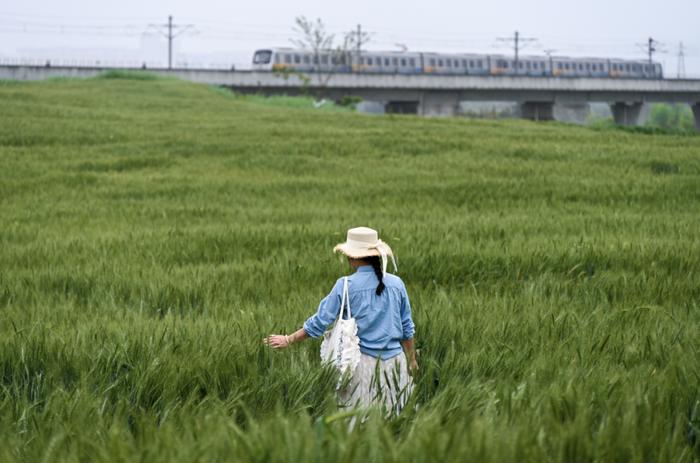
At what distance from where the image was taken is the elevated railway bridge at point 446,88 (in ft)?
216

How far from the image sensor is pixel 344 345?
2947 mm

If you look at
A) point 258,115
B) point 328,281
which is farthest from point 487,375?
point 258,115

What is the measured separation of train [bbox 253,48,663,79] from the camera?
71.9 metres

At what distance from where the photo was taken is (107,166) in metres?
13.8

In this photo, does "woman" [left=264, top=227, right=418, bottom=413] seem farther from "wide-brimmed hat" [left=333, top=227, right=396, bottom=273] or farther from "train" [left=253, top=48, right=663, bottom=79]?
"train" [left=253, top=48, right=663, bottom=79]

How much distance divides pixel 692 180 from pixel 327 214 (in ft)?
18.5

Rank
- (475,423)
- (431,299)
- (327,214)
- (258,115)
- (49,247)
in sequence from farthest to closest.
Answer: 1. (258,115)
2. (327,214)
3. (49,247)
4. (431,299)
5. (475,423)

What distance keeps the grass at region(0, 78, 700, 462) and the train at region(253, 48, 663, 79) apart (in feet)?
181

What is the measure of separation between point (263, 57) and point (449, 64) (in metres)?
18.0

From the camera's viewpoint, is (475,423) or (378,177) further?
(378,177)

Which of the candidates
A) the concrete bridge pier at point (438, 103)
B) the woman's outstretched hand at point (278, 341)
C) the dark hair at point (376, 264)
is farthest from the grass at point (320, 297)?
the concrete bridge pier at point (438, 103)

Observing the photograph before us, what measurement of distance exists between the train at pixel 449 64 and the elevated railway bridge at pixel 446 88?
1685 millimetres

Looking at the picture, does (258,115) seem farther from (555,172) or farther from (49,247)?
(49,247)

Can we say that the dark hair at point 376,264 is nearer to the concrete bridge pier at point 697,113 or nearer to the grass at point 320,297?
the grass at point 320,297
